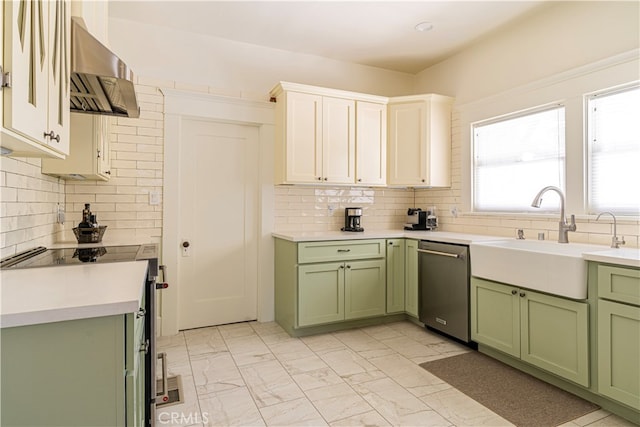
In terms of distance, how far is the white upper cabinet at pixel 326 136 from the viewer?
3.51 m

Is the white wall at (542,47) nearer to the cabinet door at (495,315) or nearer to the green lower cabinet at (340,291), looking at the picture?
the cabinet door at (495,315)

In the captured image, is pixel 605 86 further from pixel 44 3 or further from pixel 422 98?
pixel 44 3

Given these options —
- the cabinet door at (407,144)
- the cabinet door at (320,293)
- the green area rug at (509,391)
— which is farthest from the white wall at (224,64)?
the green area rug at (509,391)

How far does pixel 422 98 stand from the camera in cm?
380

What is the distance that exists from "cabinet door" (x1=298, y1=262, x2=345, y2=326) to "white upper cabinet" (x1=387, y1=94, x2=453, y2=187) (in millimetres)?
1276

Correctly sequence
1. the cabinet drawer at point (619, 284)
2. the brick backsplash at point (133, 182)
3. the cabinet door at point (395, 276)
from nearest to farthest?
the cabinet drawer at point (619, 284)
the brick backsplash at point (133, 182)
the cabinet door at point (395, 276)

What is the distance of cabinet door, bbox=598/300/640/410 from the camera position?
1.90 metres

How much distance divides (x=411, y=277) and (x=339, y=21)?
2.48m

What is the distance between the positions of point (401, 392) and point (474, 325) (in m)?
0.97

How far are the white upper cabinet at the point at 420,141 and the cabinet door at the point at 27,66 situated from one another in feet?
10.5

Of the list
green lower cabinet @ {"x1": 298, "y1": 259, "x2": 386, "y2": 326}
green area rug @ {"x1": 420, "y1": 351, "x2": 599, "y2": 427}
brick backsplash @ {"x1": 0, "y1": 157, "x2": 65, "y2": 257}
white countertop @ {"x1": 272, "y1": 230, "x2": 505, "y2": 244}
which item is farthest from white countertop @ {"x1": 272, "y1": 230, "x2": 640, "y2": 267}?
brick backsplash @ {"x1": 0, "y1": 157, "x2": 65, "y2": 257}

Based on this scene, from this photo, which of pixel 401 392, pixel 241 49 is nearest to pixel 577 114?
pixel 401 392

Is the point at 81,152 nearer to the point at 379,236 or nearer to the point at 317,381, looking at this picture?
the point at 317,381

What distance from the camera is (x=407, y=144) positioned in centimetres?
389
